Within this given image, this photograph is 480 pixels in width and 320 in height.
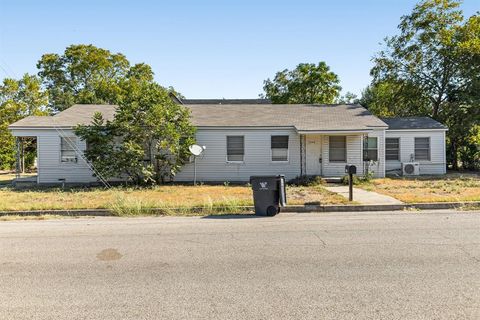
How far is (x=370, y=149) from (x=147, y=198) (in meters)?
12.5

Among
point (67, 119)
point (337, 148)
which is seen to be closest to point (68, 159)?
point (67, 119)

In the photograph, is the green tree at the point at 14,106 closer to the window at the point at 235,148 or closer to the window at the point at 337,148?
the window at the point at 235,148

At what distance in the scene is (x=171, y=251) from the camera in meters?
6.58

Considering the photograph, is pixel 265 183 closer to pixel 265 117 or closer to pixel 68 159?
pixel 265 117

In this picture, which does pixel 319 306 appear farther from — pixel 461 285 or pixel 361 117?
pixel 361 117

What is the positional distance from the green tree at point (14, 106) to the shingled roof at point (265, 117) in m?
10.6

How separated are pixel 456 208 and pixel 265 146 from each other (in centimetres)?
1035

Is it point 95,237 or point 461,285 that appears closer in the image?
point 461,285

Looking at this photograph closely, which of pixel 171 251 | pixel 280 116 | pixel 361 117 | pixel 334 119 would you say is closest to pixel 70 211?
pixel 171 251

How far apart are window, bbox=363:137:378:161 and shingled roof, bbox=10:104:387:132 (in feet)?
2.71

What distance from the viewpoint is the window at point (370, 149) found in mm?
20609

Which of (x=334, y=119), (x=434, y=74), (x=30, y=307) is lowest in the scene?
(x=30, y=307)

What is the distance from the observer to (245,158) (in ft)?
66.1

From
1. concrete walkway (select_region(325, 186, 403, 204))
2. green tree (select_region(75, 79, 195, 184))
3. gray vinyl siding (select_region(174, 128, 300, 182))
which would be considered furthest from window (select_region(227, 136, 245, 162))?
concrete walkway (select_region(325, 186, 403, 204))
